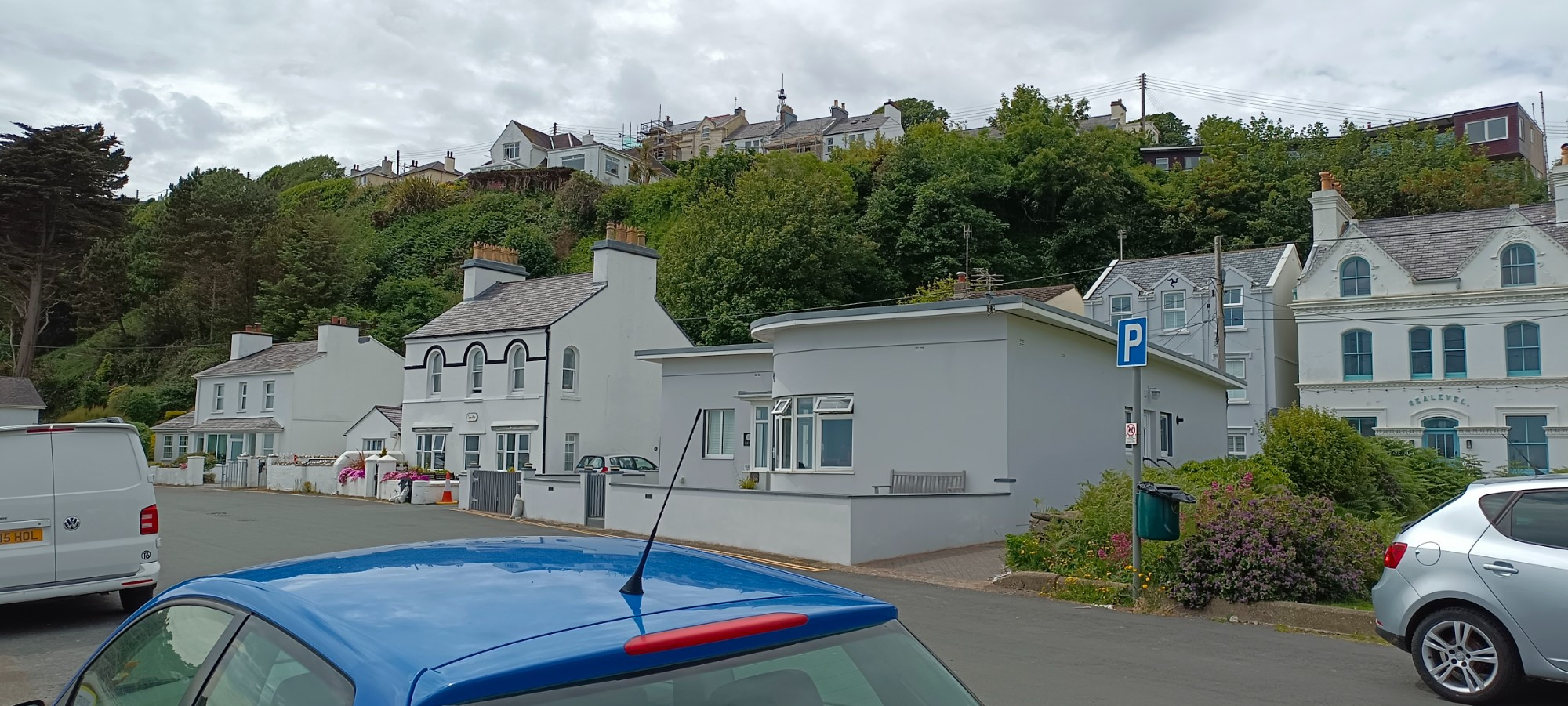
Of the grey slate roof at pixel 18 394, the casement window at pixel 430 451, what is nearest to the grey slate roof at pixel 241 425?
the casement window at pixel 430 451

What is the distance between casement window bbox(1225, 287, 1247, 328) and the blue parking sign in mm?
31831

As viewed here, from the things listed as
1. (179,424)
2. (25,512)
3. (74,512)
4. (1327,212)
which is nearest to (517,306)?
(179,424)

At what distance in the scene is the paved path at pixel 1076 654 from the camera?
787 cm

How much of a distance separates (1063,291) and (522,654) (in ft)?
138

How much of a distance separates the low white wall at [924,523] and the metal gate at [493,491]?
1316 cm

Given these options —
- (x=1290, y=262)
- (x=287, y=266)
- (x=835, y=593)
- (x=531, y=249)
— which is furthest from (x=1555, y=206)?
(x=287, y=266)

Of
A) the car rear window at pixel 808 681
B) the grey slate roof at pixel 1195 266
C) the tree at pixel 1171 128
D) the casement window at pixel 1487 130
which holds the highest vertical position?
the tree at pixel 1171 128

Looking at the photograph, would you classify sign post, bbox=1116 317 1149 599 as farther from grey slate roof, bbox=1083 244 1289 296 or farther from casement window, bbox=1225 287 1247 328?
grey slate roof, bbox=1083 244 1289 296

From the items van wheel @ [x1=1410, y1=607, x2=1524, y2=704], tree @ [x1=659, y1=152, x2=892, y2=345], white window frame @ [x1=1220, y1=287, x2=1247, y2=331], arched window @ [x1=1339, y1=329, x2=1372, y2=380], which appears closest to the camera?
van wheel @ [x1=1410, y1=607, x2=1524, y2=704]

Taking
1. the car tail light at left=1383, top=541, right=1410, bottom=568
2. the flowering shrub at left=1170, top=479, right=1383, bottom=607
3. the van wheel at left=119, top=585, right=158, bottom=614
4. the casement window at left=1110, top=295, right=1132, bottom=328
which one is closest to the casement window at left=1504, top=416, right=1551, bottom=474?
the casement window at left=1110, top=295, right=1132, bottom=328

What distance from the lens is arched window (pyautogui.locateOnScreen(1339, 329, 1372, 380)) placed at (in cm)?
3828

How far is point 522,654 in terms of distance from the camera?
6.77 ft

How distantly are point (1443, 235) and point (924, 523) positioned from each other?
3066cm

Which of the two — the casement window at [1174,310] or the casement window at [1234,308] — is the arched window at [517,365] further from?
the casement window at [1234,308]
